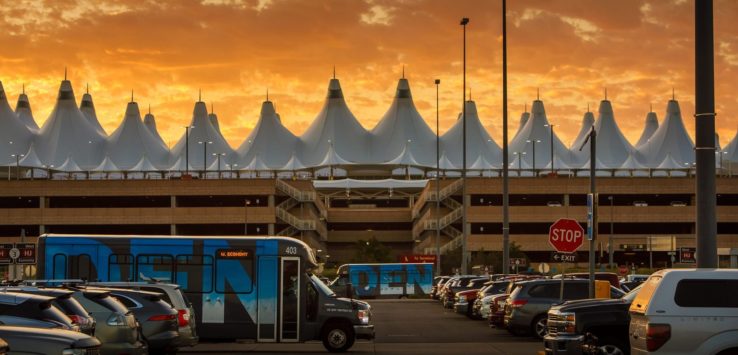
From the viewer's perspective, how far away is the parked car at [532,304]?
34.0 meters

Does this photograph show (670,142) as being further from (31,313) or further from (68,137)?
(31,313)

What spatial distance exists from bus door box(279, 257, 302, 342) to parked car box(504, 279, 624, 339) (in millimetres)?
5937

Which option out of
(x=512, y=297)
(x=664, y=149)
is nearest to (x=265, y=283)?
(x=512, y=297)

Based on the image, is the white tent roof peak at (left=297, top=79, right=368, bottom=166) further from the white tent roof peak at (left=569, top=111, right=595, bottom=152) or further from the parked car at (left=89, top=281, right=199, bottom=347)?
the parked car at (left=89, top=281, right=199, bottom=347)

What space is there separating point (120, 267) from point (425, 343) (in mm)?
7817

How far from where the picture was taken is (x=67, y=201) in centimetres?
11150

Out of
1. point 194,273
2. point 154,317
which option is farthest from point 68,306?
point 194,273

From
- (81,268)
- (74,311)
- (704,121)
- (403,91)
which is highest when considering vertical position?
(403,91)

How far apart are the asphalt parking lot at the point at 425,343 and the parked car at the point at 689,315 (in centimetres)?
1168

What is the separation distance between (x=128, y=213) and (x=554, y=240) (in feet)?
258

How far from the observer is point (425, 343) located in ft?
112

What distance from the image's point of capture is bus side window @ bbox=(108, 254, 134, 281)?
32406mm

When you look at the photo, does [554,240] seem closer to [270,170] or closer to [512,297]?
[512,297]

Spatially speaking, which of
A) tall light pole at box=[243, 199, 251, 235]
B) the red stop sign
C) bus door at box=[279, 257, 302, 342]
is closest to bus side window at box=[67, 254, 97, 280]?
bus door at box=[279, 257, 302, 342]
